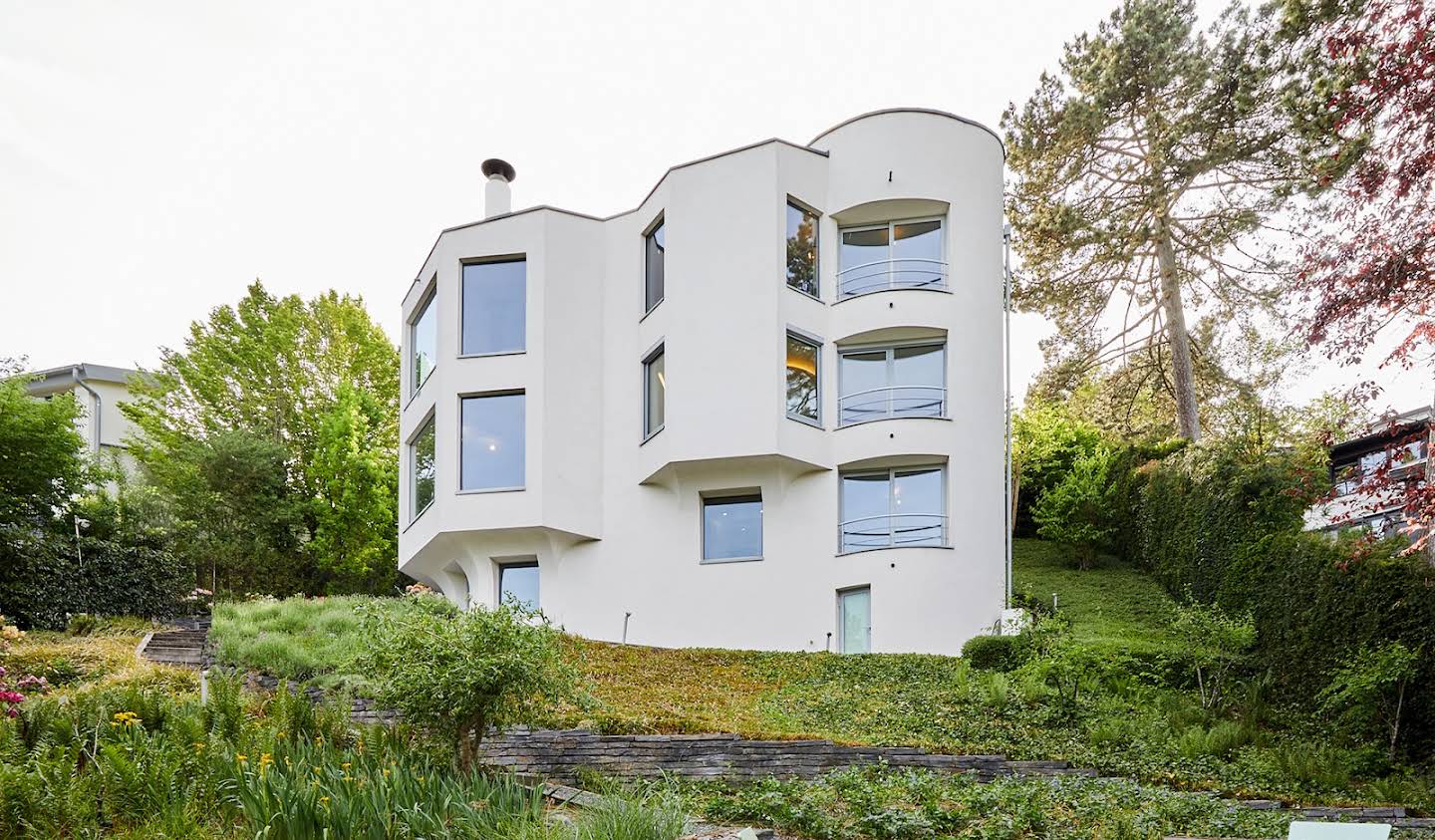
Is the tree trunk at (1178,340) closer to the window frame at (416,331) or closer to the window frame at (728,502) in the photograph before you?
the window frame at (728,502)

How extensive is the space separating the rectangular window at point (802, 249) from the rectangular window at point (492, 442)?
5.65 m

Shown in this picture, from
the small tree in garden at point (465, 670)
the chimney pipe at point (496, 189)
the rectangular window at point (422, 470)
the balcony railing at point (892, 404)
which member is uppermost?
the chimney pipe at point (496, 189)

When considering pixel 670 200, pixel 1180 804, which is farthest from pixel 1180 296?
pixel 1180 804

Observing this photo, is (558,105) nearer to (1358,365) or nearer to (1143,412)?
(1358,365)

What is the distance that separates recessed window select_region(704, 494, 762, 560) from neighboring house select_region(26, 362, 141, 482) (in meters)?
19.2

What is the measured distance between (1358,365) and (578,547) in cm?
1304

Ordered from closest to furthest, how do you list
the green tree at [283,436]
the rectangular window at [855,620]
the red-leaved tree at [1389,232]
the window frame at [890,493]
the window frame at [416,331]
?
1. the red-leaved tree at [1389,232]
2. the rectangular window at [855,620]
3. the window frame at [890,493]
4. the window frame at [416,331]
5. the green tree at [283,436]

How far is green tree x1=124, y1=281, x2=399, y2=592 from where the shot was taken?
84.7 ft

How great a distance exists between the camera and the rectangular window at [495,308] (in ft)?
68.7

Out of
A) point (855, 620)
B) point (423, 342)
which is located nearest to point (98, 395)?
point (423, 342)

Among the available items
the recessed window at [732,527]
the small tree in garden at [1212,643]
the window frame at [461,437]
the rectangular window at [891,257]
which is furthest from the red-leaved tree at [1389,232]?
the window frame at [461,437]

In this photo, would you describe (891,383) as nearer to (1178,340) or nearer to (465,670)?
(1178,340)

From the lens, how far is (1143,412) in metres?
26.8

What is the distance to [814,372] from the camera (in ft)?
64.2
